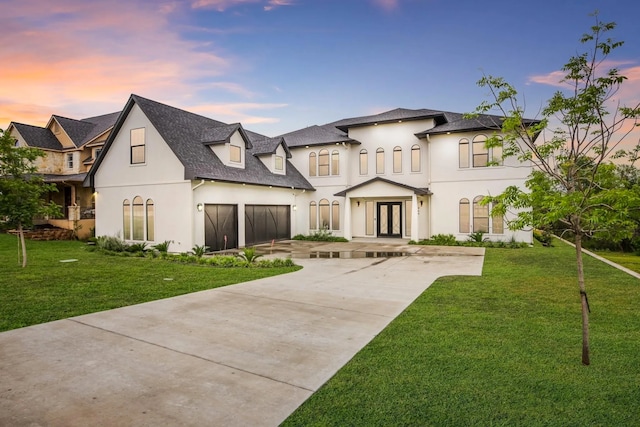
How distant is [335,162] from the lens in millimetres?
24328

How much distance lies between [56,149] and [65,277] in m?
21.4

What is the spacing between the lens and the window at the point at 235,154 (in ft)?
62.6

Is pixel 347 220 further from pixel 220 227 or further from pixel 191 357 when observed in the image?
pixel 191 357

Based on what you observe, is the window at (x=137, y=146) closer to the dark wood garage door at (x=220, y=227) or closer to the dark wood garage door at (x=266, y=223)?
the dark wood garage door at (x=220, y=227)

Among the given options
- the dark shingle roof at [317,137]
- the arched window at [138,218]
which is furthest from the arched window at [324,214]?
A: the arched window at [138,218]

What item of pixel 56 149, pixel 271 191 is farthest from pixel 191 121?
pixel 56 149

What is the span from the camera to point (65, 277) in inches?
403

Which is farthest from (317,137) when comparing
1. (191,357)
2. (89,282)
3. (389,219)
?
(191,357)

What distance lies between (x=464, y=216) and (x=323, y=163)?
9858mm

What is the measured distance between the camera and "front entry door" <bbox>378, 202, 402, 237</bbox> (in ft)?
77.0

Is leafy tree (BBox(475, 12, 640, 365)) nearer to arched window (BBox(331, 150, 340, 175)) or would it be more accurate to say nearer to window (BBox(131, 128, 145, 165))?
window (BBox(131, 128, 145, 165))

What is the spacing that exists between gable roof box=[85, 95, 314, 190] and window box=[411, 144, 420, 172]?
806cm

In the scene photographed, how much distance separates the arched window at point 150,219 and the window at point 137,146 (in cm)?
221

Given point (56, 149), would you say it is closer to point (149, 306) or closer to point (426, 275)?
point (149, 306)
